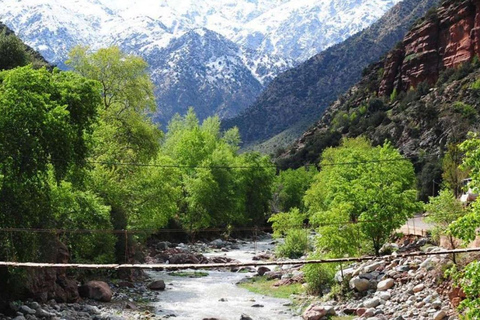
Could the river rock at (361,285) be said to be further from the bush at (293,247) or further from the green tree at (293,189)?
the green tree at (293,189)

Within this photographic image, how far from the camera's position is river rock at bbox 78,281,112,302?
86.7 feet

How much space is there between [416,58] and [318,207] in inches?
2272

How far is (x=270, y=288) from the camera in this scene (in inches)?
1315

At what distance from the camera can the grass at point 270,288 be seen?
102ft

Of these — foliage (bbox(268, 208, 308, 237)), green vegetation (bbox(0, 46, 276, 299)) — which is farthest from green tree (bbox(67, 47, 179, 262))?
foliage (bbox(268, 208, 308, 237))

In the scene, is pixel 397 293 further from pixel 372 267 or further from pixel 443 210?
pixel 443 210

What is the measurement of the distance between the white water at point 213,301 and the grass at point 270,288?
732 millimetres

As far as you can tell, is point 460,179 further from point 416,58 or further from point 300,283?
point 416,58

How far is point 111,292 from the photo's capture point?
90.2 feet

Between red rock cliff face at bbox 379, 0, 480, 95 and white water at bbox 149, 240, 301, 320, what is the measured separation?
233ft

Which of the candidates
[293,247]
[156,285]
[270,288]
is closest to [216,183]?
[293,247]

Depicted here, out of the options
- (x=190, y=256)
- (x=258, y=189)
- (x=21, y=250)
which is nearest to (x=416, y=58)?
(x=258, y=189)

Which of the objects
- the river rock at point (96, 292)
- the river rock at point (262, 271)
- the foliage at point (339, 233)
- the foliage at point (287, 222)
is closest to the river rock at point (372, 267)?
the foliage at point (339, 233)

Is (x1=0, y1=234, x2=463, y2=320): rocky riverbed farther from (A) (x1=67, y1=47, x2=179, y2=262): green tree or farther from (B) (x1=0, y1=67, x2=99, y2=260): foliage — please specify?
(A) (x1=67, y1=47, x2=179, y2=262): green tree
